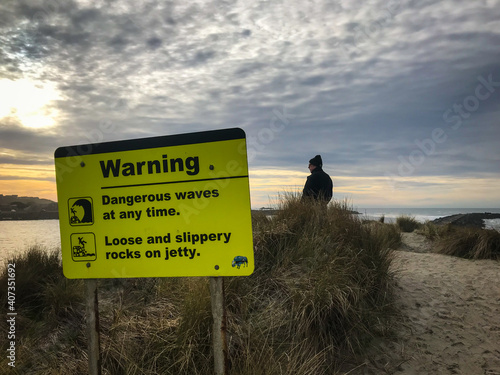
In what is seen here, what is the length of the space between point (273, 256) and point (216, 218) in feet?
10.1

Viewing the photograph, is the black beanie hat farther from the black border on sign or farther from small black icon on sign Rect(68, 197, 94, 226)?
small black icon on sign Rect(68, 197, 94, 226)

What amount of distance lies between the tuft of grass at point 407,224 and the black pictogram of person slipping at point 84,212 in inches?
598

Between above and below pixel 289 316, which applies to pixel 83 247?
above

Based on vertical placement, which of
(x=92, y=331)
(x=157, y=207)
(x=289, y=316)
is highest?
(x=157, y=207)

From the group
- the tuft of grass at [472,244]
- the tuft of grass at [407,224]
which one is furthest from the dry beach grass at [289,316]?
the tuft of grass at [407,224]

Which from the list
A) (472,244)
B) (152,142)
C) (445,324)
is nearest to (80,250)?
(152,142)

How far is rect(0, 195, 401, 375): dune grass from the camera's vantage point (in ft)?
11.3

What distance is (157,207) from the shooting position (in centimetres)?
263

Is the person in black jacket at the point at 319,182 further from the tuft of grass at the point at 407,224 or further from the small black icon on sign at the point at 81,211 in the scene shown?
the tuft of grass at the point at 407,224

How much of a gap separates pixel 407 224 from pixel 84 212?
1557cm

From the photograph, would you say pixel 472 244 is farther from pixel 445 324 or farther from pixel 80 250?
pixel 80 250

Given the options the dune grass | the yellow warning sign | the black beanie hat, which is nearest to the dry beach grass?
the dune grass

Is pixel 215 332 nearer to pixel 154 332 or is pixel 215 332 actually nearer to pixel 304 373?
pixel 304 373

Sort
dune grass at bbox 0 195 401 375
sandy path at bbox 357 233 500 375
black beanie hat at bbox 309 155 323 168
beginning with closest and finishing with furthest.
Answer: dune grass at bbox 0 195 401 375 < sandy path at bbox 357 233 500 375 < black beanie hat at bbox 309 155 323 168
